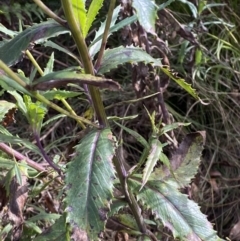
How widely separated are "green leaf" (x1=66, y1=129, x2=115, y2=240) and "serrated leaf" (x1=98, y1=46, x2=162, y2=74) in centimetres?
10

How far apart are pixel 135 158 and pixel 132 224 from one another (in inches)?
37.2

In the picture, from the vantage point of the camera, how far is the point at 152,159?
2.88ft

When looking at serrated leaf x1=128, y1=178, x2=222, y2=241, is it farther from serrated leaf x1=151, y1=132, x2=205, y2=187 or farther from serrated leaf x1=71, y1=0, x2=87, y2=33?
serrated leaf x1=71, y1=0, x2=87, y2=33

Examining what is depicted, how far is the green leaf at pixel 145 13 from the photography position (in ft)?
2.50

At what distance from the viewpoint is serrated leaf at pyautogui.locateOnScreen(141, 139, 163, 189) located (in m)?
0.87

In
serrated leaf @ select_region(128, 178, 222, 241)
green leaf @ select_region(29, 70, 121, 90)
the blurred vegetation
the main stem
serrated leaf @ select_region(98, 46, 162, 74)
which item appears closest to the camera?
green leaf @ select_region(29, 70, 121, 90)

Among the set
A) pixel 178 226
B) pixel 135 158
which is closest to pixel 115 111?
pixel 135 158

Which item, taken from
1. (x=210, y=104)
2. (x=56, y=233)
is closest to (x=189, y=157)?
(x=56, y=233)

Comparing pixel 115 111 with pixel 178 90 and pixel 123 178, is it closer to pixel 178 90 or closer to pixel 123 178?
pixel 178 90

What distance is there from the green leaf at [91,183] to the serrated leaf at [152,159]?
8 centimetres

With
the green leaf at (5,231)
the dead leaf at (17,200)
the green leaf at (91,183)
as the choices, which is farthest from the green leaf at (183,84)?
the green leaf at (5,231)

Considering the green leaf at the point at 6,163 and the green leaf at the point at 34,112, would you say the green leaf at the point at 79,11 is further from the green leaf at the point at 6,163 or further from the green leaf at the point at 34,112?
the green leaf at the point at 6,163

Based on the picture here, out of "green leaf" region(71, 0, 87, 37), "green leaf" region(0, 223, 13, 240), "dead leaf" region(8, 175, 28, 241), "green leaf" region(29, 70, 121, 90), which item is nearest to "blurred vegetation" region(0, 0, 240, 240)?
"green leaf" region(0, 223, 13, 240)

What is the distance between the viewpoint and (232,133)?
81.8 inches
